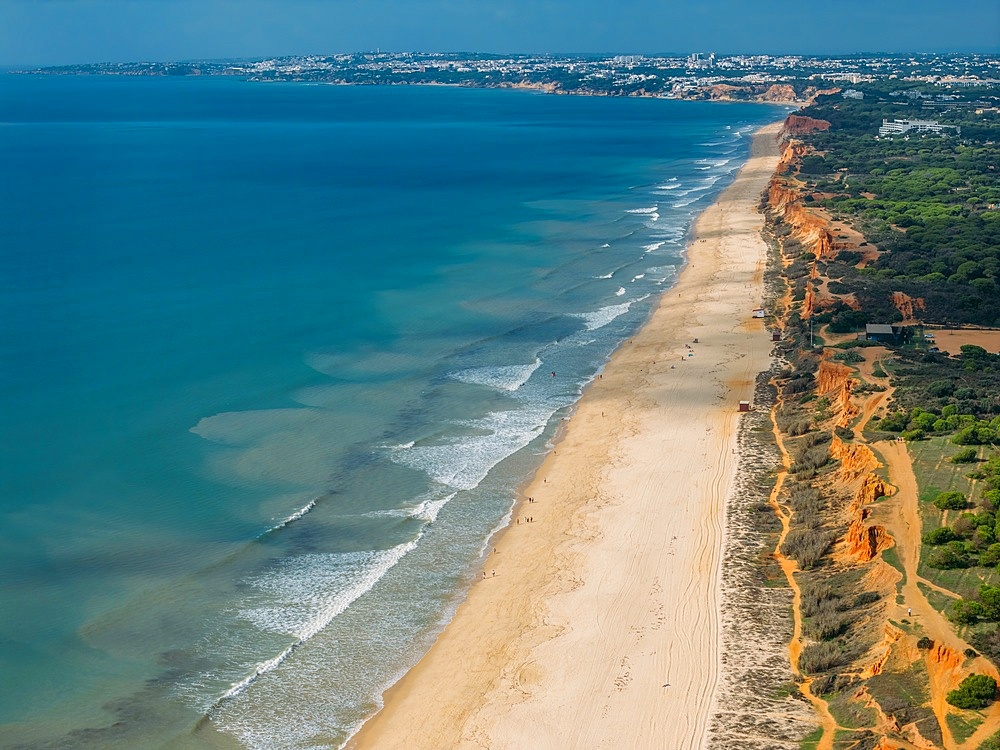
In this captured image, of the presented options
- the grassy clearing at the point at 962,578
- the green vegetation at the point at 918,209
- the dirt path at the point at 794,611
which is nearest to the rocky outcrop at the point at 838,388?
the dirt path at the point at 794,611

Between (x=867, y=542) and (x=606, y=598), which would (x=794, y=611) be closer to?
(x=867, y=542)

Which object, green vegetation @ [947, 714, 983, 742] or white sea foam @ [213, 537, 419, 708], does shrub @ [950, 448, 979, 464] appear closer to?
green vegetation @ [947, 714, 983, 742]

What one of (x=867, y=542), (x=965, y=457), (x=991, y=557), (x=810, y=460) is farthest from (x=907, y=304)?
(x=991, y=557)

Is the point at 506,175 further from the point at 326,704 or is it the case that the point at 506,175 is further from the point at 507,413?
the point at 326,704

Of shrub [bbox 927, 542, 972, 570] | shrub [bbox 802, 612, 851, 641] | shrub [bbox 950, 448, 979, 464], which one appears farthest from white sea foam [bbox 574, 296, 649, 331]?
shrub [bbox 802, 612, 851, 641]

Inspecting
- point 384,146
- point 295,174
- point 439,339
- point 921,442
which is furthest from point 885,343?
point 384,146

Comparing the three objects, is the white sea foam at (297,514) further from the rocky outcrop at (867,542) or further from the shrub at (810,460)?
the rocky outcrop at (867,542)
